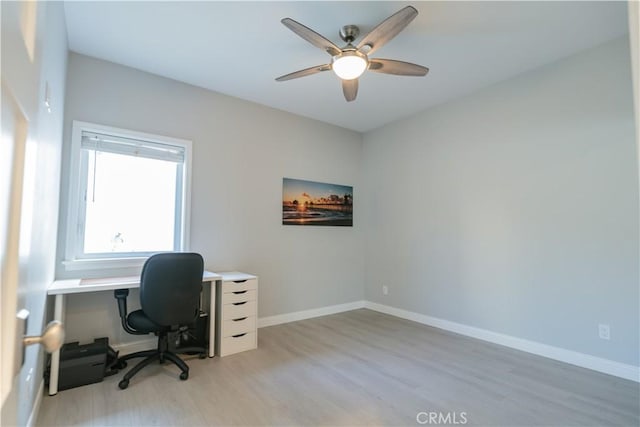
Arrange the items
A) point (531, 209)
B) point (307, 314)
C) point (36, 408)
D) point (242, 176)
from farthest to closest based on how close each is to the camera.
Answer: point (307, 314) < point (242, 176) < point (531, 209) < point (36, 408)

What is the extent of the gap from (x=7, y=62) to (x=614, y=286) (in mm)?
3673

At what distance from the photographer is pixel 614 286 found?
255cm

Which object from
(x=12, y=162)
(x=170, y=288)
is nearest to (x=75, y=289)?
(x=170, y=288)

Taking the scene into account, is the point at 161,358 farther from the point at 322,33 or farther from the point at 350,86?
the point at 322,33

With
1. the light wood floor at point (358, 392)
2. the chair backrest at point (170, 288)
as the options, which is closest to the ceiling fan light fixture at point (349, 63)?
the chair backrest at point (170, 288)

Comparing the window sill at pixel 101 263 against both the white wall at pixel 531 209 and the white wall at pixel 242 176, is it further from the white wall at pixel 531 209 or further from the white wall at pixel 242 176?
the white wall at pixel 531 209

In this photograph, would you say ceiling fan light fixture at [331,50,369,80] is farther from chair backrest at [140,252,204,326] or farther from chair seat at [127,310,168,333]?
chair seat at [127,310,168,333]

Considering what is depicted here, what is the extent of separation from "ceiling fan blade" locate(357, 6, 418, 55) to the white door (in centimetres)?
178

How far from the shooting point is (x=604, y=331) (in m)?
2.58

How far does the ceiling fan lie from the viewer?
6.39 ft

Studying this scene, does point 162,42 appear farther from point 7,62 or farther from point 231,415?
point 231,415

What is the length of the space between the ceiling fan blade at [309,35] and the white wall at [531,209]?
2.14m

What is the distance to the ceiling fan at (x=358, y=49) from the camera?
6.39ft

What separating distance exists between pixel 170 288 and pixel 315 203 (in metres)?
2.35
